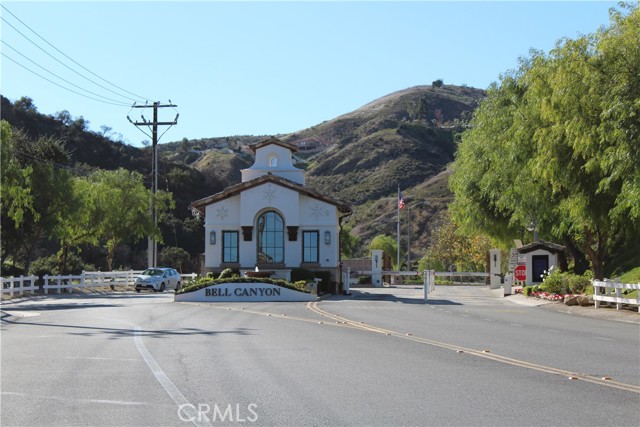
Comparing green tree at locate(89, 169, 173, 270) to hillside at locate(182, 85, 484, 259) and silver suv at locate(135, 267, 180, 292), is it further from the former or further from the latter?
hillside at locate(182, 85, 484, 259)

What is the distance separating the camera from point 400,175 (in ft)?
419

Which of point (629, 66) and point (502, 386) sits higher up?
point (629, 66)

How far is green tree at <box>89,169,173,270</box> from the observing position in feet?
176

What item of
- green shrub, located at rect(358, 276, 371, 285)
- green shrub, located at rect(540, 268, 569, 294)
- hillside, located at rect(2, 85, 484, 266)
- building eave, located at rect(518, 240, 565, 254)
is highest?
hillside, located at rect(2, 85, 484, 266)

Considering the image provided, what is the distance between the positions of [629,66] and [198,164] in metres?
123

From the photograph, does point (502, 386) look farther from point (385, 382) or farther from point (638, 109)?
point (638, 109)

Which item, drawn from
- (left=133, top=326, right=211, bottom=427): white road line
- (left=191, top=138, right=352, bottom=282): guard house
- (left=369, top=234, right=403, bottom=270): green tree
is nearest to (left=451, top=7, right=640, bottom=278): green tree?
(left=191, top=138, right=352, bottom=282): guard house

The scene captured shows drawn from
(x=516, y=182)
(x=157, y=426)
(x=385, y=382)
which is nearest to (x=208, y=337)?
(x=385, y=382)

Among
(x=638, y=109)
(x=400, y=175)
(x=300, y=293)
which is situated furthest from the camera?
(x=400, y=175)

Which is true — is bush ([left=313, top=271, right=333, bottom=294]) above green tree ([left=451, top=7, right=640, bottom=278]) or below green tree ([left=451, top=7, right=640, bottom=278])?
below

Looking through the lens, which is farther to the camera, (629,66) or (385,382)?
(629,66)

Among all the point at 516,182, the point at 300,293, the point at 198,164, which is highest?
the point at 198,164

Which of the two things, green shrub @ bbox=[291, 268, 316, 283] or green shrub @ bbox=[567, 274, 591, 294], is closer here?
green shrub @ bbox=[567, 274, 591, 294]

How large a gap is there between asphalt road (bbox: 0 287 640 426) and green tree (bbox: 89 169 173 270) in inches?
1327
